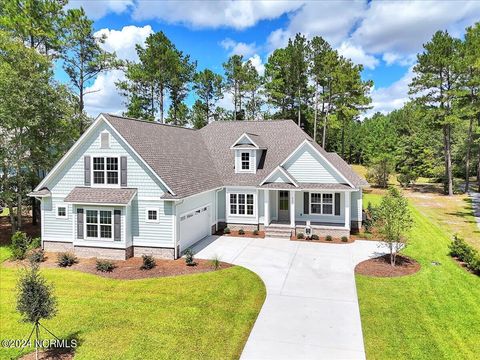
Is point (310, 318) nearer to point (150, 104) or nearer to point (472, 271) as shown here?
point (472, 271)

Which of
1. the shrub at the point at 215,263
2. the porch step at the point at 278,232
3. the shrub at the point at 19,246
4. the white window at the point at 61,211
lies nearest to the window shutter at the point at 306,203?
the porch step at the point at 278,232

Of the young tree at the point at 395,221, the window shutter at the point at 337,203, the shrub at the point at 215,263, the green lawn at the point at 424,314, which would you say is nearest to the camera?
the green lawn at the point at 424,314

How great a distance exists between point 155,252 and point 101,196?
414 cm

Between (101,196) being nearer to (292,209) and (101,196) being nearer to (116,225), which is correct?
(116,225)

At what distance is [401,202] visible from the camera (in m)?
16.4

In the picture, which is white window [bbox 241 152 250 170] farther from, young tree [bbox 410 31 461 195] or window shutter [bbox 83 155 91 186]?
young tree [bbox 410 31 461 195]

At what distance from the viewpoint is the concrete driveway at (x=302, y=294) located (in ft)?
31.2

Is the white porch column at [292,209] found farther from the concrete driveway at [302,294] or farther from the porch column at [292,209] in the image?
the concrete driveway at [302,294]

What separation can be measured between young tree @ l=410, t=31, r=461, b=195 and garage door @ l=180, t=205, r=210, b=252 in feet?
106

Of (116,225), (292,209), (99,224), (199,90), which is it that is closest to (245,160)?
(292,209)

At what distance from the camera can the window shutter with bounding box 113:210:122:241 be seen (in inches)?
687

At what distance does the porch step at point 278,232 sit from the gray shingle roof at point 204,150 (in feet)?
11.4

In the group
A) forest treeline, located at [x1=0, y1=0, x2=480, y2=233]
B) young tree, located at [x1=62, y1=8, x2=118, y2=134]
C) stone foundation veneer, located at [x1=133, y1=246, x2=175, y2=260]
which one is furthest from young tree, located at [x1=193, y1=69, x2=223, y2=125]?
stone foundation veneer, located at [x1=133, y1=246, x2=175, y2=260]

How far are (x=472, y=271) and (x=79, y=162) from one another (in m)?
21.0
